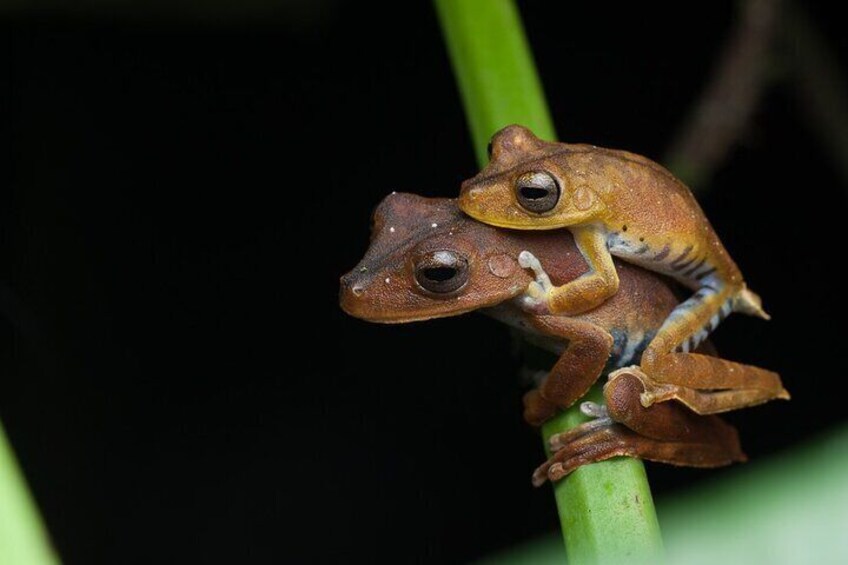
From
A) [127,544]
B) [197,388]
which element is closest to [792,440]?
[197,388]

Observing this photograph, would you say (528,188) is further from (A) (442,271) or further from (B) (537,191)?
(A) (442,271)

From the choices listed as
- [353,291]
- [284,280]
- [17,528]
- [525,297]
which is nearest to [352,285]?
[353,291]

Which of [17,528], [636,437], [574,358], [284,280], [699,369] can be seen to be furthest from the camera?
[284,280]

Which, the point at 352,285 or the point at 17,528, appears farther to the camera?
the point at 352,285

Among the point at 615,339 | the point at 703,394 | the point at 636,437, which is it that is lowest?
the point at 636,437

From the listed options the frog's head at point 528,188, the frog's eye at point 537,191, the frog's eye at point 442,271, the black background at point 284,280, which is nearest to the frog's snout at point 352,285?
the frog's eye at point 442,271

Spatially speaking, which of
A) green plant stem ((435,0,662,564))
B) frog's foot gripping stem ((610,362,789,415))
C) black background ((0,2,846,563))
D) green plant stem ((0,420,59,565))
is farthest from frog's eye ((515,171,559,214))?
black background ((0,2,846,563))
